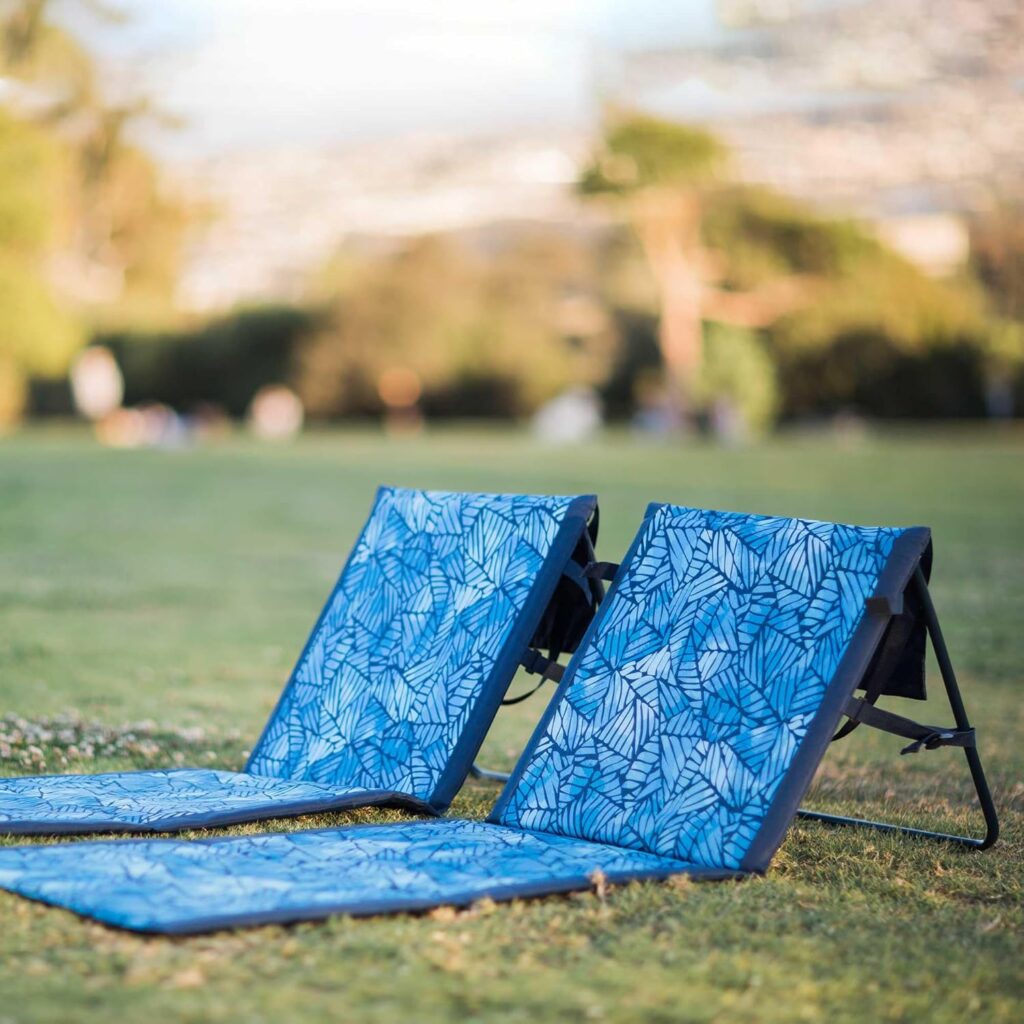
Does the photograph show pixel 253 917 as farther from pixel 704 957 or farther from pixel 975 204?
pixel 975 204

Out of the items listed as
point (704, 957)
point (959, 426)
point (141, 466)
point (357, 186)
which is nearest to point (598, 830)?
point (704, 957)

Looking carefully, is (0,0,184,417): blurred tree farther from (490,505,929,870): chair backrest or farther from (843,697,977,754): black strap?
(843,697,977,754): black strap

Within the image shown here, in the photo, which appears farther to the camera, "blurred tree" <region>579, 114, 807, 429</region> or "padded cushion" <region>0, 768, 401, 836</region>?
"blurred tree" <region>579, 114, 807, 429</region>

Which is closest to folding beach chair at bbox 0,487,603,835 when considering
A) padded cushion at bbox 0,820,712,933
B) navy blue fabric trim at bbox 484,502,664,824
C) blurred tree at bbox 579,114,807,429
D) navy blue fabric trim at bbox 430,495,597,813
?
navy blue fabric trim at bbox 430,495,597,813

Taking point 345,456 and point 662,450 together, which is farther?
point 662,450

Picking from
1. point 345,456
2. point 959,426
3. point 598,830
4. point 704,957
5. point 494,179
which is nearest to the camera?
point 704,957

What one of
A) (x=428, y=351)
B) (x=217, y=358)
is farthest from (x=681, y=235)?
(x=217, y=358)

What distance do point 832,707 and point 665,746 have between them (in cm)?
47

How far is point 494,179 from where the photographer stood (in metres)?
71.4

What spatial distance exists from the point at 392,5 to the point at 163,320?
13.2m

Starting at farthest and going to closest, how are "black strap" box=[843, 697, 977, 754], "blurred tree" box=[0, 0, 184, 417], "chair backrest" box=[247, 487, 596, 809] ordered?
1. "blurred tree" box=[0, 0, 184, 417]
2. "chair backrest" box=[247, 487, 596, 809]
3. "black strap" box=[843, 697, 977, 754]

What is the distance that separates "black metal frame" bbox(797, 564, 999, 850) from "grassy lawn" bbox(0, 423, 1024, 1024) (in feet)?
0.27

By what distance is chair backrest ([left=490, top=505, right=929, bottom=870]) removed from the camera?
4.07 metres

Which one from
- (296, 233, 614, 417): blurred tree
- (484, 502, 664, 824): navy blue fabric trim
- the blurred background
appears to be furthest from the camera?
(296, 233, 614, 417): blurred tree
